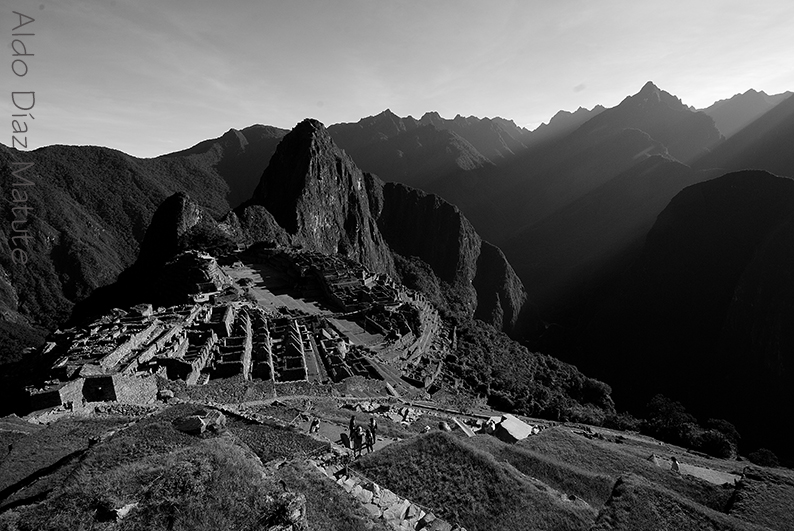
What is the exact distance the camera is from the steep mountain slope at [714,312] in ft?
242

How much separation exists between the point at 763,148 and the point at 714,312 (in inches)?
3898

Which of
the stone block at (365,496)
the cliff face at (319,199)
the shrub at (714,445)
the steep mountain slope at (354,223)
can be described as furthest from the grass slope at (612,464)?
the cliff face at (319,199)

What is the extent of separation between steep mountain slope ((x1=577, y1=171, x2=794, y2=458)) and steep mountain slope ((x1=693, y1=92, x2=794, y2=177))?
5491cm

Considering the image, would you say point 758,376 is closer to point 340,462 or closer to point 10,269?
point 340,462

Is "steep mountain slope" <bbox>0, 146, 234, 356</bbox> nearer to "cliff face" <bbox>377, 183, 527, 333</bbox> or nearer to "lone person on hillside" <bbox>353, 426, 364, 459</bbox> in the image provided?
"lone person on hillside" <bbox>353, 426, 364, 459</bbox>

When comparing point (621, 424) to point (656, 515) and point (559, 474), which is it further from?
point (656, 515)

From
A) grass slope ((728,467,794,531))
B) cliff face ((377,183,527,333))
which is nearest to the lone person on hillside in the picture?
grass slope ((728,467,794,531))

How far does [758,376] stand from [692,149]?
513ft

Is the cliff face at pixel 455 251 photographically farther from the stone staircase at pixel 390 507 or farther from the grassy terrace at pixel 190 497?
the grassy terrace at pixel 190 497

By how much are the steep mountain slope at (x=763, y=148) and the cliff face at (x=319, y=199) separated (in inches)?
5267

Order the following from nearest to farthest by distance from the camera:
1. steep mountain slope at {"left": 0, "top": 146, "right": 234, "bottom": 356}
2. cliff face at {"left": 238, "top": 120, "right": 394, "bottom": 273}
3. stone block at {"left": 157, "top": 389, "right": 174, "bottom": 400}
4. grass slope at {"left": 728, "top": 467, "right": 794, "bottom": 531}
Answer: grass slope at {"left": 728, "top": 467, "right": 794, "bottom": 531}
stone block at {"left": 157, "top": 389, "right": 174, "bottom": 400}
steep mountain slope at {"left": 0, "top": 146, "right": 234, "bottom": 356}
cliff face at {"left": 238, "top": 120, "right": 394, "bottom": 273}

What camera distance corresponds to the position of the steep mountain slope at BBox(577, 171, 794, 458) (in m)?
73.8

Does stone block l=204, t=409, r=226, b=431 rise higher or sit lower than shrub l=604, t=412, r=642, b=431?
higher

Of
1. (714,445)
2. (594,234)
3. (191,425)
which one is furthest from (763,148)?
(191,425)
